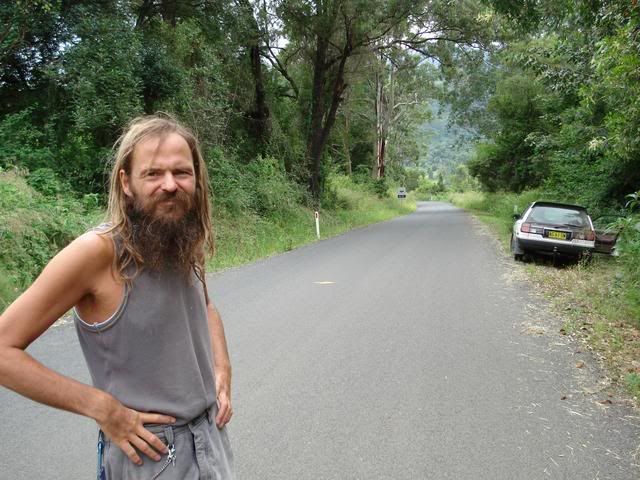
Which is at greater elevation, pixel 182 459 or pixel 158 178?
pixel 158 178

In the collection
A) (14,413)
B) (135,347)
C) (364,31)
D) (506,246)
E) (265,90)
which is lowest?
(506,246)

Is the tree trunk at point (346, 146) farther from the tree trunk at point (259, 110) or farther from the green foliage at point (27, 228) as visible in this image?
the green foliage at point (27, 228)

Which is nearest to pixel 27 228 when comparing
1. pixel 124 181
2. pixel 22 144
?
pixel 22 144

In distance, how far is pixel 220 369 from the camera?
2076 millimetres

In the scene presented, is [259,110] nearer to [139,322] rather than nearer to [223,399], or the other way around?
[223,399]

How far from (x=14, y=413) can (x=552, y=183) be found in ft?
68.6

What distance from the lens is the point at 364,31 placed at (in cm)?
2078

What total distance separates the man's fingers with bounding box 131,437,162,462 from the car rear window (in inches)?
463

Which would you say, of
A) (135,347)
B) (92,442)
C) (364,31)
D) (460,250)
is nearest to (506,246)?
(460,250)

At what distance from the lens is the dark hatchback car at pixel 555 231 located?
11.5 metres

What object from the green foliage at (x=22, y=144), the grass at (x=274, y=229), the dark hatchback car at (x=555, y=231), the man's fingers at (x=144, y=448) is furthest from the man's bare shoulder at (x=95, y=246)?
the dark hatchback car at (x=555, y=231)

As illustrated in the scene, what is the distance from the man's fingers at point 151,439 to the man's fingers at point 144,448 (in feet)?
0.03

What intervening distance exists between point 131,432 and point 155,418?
0.08m

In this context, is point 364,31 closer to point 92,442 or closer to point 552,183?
point 552,183
